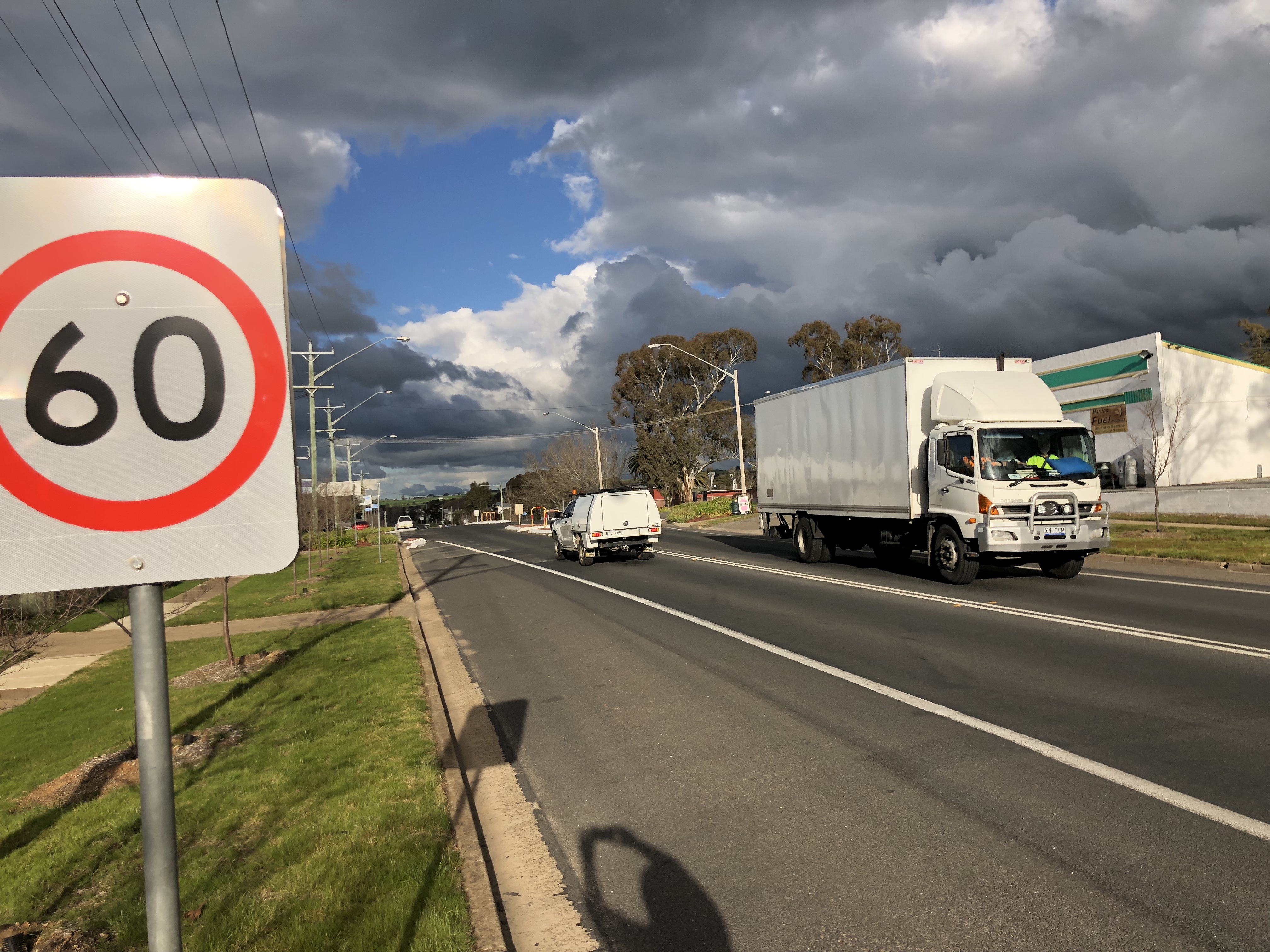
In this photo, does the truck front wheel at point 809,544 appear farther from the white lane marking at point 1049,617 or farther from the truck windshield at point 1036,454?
the truck windshield at point 1036,454

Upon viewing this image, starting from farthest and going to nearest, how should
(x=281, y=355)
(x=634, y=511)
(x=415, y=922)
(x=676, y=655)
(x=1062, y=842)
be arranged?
1. (x=634, y=511)
2. (x=676, y=655)
3. (x=1062, y=842)
4. (x=415, y=922)
5. (x=281, y=355)

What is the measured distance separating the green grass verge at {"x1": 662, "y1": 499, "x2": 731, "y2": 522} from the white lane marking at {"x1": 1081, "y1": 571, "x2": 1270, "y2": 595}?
35.1 m

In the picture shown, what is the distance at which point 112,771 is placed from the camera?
258 inches

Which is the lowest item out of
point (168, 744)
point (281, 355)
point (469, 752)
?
point (469, 752)

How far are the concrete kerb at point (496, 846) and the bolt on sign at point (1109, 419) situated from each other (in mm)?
30595

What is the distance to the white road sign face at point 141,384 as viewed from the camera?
1688mm

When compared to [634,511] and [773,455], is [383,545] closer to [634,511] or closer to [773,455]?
[634,511]

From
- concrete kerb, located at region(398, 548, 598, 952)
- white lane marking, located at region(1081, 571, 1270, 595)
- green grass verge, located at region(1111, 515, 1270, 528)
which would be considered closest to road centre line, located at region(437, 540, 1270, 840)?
concrete kerb, located at region(398, 548, 598, 952)

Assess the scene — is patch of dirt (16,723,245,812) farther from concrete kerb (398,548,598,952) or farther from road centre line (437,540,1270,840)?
road centre line (437,540,1270,840)

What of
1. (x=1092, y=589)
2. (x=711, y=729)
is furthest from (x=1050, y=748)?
(x=1092, y=589)

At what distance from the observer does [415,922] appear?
3801 millimetres

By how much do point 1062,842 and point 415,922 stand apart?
3263 mm

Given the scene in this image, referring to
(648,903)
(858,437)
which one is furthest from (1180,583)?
(648,903)

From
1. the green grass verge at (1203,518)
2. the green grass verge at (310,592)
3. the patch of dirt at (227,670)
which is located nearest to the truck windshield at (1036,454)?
the green grass verge at (1203,518)
